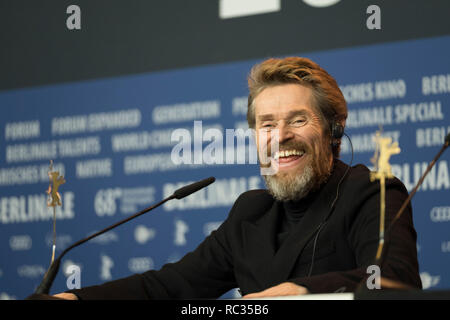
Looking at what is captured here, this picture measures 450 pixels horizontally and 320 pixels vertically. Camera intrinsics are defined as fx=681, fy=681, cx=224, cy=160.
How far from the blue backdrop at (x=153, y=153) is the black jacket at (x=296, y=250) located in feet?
2.54

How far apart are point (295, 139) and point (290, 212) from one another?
0.24m

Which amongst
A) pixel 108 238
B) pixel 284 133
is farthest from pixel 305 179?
pixel 108 238

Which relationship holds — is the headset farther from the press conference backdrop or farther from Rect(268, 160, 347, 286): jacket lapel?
the press conference backdrop

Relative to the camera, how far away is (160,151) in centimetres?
345

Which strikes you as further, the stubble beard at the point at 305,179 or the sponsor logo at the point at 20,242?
the sponsor logo at the point at 20,242

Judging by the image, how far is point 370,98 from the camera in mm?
3008

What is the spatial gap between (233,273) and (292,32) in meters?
1.39

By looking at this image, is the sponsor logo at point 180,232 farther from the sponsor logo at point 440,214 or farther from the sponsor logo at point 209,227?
the sponsor logo at point 440,214

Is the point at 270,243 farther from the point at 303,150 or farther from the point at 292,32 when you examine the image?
the point at 292,32

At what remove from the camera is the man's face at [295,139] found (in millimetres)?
2205

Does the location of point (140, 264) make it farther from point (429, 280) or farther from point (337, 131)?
point (337, 131)

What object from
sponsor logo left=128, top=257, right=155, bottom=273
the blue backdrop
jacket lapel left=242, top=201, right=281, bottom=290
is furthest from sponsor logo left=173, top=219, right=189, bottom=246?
jacket lapel left=242, top=201, right=281, bottom=290

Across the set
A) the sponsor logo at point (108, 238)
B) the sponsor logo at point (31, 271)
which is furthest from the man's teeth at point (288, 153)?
the sponsor logo at point (31, 271)

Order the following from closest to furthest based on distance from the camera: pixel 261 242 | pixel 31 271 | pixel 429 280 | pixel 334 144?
pixel 261 242, pixel 334 144, pixel 429 280, pixel 31 271
